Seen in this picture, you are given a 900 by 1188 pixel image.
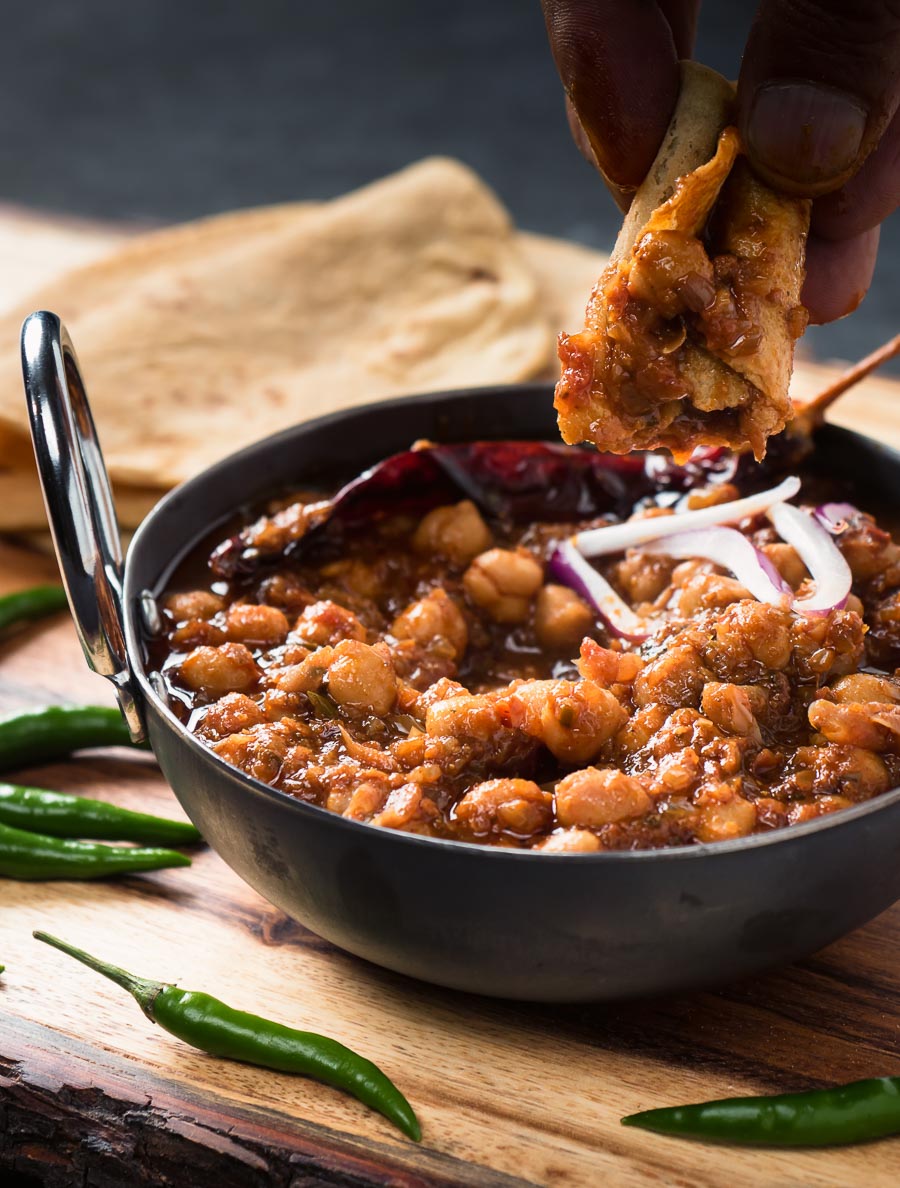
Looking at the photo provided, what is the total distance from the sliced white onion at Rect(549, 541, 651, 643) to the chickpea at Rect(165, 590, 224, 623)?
2.97 feet

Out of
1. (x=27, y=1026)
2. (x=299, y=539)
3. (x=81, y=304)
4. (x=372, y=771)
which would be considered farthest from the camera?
(x=81, y=304)

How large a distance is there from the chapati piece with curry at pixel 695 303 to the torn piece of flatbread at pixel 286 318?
2162mm

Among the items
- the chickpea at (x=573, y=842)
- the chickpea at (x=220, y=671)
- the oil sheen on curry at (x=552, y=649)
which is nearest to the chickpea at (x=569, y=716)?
the oil sheen on curry at (x=552, y=649)

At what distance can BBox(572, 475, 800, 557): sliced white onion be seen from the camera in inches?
148

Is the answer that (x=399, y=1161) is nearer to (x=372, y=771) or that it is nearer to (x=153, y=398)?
(x=372, y=771)

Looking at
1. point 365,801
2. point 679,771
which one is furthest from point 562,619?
point 365,801

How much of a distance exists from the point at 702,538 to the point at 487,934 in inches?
55.5

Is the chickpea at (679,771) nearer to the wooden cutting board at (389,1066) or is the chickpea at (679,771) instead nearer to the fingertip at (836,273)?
the wooden cutting board at (389,1066)

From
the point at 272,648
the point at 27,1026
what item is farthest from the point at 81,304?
the point at 27,1026

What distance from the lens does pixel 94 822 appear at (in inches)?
147

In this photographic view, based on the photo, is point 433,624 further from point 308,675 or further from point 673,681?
point 673,681

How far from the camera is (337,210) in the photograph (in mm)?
6371

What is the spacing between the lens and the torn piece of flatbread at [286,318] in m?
5.21

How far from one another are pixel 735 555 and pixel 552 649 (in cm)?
52
